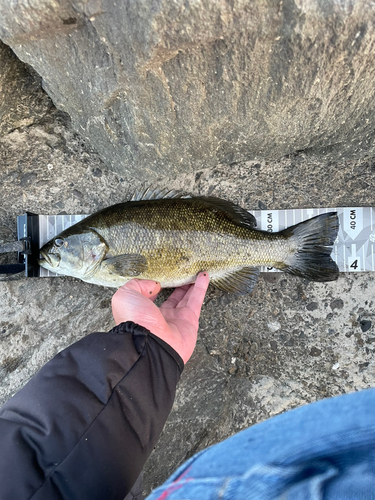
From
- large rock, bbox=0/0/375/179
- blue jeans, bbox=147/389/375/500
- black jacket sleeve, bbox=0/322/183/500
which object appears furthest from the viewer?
large rock, bbox=0/0/375/179

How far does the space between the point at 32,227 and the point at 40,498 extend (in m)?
1.75

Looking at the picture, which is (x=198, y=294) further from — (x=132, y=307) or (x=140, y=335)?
(x=140, y=335)

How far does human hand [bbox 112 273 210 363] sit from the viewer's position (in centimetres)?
196

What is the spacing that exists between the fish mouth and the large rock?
81 centimetres

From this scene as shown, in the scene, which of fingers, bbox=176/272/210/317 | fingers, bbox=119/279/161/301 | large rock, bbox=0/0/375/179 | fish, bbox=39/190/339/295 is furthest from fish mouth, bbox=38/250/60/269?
fingers, bbox=176/272/210/317

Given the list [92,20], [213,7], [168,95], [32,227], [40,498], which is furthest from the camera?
[32,227]

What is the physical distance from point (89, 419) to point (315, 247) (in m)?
1.78

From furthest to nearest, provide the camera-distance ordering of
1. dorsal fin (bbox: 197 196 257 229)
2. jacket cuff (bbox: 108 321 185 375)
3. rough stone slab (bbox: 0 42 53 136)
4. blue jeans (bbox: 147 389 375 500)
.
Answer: dorsal fin (bbox: 197 196 257 229) → rough stone slab (bbox: 0 42 53 136) → jacket cuff (bbox: 108 321 185 375) → blue jeans (bbox: 147 389 375 500)

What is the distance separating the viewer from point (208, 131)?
2.09 metres

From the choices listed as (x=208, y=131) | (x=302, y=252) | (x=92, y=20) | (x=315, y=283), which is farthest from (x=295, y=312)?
(x=92, y=20)

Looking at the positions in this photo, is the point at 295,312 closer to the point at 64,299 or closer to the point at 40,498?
the point at 64,299

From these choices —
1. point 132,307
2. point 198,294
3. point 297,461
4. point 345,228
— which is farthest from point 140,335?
point 345,228

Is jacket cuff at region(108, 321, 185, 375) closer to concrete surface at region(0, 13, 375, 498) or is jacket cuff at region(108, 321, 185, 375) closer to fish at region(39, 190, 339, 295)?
fish at region(39, 190, 339, 295)

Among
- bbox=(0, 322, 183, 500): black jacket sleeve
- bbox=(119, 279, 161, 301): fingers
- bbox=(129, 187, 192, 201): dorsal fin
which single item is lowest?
bbox=(0, 322, 183, 500): black jacket sleeve
